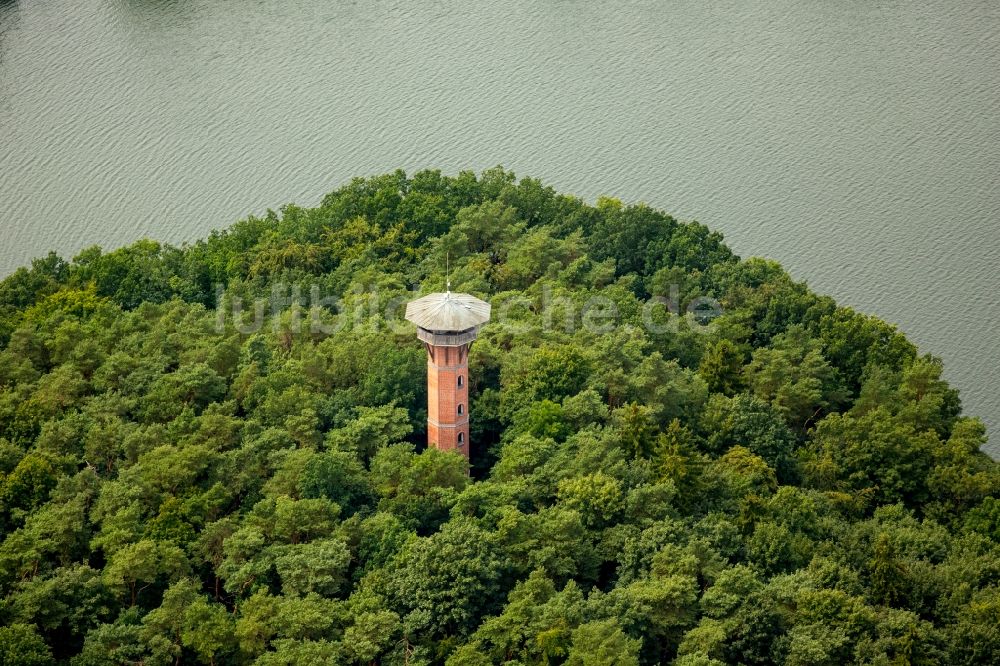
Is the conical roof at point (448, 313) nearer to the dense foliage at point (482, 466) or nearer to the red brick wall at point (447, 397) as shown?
the red brick wall at point (447, 397)

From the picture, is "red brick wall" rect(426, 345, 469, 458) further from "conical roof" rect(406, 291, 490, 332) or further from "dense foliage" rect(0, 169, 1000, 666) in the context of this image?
"dense foliage" rect(0, 169, 1000, 666)

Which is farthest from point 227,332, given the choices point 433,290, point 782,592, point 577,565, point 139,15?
point 139,15

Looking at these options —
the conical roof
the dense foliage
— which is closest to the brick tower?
the conical roof

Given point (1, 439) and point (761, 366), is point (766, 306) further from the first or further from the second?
point (1, 439)

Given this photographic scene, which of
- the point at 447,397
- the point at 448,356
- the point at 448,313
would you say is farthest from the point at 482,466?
the point at 448,313

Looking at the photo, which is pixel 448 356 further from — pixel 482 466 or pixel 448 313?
pixel 482 466
